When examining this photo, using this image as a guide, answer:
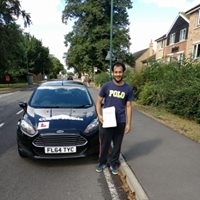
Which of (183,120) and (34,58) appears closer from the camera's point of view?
(183,120)

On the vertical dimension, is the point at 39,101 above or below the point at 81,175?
above

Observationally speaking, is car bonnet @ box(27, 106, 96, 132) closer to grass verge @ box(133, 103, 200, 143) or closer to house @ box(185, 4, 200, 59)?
grass verge @ box(133, 103, 200, 143)

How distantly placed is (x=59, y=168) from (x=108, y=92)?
71.8 inches

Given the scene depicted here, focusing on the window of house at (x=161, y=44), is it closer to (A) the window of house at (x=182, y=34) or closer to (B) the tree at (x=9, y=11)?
(A) the window of house at (x=182, y=34)

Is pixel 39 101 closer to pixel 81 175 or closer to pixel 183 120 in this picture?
pixel 81 175

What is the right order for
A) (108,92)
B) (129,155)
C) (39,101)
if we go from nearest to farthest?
(108,92), (129,155), (39,101)

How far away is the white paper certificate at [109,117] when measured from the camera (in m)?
5.13

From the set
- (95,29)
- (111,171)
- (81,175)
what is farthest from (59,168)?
(95,29)

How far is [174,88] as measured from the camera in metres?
13.1

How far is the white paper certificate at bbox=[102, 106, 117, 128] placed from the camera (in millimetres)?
5129

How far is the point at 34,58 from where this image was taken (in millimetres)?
71938

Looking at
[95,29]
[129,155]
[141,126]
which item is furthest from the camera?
[95,29]

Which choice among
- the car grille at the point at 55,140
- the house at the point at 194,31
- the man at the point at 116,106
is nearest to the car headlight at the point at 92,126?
the car grille at the point at 55,140

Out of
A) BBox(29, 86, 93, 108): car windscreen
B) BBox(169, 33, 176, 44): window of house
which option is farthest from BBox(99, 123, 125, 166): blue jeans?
BBox(169, 33, 176, 44): window of house
